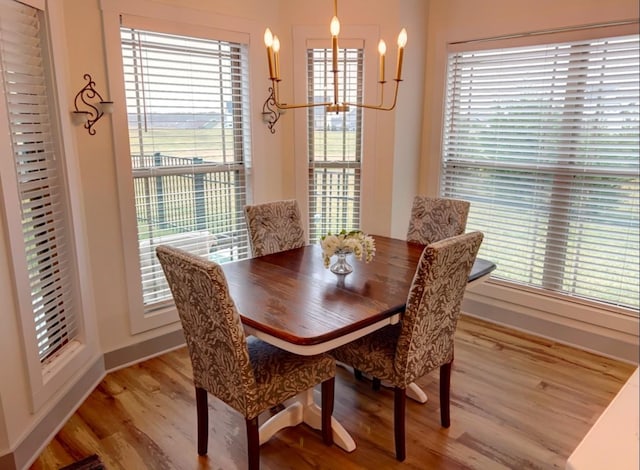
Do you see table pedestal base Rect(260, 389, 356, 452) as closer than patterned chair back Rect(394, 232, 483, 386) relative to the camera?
No

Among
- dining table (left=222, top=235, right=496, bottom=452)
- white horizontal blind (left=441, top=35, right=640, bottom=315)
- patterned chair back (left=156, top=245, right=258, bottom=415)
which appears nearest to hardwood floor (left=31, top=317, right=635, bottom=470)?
dining table (left=222, top=235, right=496, bottom=452)

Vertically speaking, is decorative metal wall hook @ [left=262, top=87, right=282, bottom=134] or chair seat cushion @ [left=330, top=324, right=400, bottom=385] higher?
decorative metal wall hook @ [left=262, top=87, right=282, bottom=134]

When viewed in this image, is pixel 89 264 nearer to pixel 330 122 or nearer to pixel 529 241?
pixel 330 122

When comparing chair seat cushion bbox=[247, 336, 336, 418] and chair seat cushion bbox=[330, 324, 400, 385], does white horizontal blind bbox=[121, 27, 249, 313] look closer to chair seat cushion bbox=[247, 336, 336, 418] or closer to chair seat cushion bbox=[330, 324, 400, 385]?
chair seat cushion bbox=[247, 336, 336, 418]

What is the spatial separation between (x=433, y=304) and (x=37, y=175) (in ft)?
6.67

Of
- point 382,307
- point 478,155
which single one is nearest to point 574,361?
point 478,155

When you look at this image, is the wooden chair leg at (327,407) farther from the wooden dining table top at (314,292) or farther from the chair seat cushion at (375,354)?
the wooden dining table top at (314,292)

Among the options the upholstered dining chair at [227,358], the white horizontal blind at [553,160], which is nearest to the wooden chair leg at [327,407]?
the upholstered dining chair at [227,358]

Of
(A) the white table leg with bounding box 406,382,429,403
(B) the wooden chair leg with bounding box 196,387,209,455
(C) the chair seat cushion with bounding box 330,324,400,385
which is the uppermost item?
(C) the chair seat cushion with bounding box 330,324,400,385

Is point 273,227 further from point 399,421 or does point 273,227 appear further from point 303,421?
point 399,421

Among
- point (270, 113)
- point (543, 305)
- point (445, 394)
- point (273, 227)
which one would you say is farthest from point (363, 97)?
point (445, 394)

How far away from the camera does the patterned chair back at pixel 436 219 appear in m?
2.95

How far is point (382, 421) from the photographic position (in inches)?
97.3

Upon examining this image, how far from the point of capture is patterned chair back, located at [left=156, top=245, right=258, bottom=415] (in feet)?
5.59
